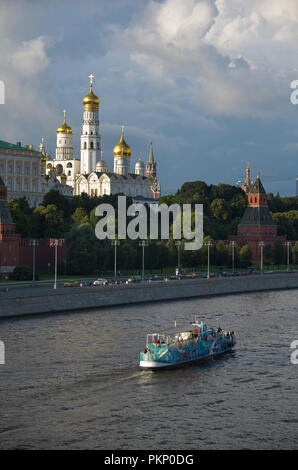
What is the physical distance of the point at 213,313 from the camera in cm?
5484

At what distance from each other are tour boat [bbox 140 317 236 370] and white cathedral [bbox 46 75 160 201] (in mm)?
99454

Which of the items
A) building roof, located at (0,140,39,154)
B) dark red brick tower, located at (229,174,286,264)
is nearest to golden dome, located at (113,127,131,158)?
building roof, located at (0,140,39,154)

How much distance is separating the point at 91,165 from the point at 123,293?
88505 millimetres

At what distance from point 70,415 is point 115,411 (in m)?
1.75

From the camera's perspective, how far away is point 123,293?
195 ft

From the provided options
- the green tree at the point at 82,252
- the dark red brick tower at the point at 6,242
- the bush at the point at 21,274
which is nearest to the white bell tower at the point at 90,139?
the green tree at the point at 82,252

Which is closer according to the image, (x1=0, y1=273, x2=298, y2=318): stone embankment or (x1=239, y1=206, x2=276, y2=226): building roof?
(x1=0, y1=273, x2=298, y2=318): stone embankment

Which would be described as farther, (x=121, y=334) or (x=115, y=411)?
(x=121, y=334)

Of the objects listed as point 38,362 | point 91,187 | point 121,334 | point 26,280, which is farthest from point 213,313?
point 91,187

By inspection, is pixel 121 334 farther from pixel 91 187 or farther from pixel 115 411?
pixel 91 187

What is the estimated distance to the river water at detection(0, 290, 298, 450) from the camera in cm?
2562

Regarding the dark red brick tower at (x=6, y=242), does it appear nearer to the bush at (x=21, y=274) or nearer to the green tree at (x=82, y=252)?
the bush at (x=21, y=274)

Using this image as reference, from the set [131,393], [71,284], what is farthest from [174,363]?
[71,284]

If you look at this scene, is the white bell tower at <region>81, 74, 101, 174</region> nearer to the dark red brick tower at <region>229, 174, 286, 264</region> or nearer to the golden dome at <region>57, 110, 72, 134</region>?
the golden dome at <region>57, 110, 72, 134</region>
